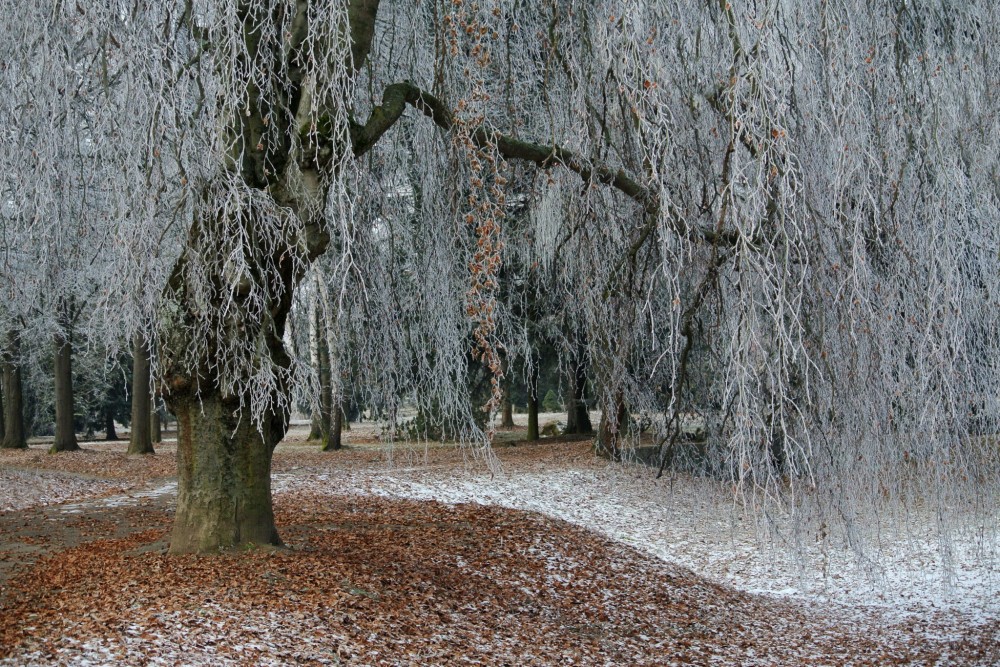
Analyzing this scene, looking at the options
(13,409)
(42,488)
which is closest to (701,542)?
(42,488)

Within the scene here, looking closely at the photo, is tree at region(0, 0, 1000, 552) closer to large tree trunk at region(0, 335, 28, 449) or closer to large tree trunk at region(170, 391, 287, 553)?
large tree trunk at region(170, 391, 287, 553)

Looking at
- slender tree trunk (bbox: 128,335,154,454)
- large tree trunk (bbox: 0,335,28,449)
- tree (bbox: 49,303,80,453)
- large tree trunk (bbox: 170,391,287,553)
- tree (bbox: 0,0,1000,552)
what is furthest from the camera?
large tree trunk (bbox: 0,335,28,449)

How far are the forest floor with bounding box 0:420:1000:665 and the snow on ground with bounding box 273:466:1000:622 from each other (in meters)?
0.04

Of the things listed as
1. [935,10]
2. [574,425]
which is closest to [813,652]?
[935,10]

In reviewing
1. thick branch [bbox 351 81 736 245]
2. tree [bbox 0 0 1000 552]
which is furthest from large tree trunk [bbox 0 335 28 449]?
thick branch [bbox 351 81 736 245]

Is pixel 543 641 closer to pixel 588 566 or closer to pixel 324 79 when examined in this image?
pixel 588 566

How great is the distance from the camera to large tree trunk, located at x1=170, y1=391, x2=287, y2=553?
4969 mm

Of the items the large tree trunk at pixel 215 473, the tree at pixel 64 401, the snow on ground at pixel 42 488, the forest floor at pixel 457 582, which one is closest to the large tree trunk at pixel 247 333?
the large tree trunk at pixel 215 473

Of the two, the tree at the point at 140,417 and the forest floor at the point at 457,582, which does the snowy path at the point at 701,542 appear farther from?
the tree at the point at 140,417

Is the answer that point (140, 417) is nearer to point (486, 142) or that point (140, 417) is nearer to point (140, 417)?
point (140, 417)

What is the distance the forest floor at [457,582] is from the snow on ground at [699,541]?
1.5 inches

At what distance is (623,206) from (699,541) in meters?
5.67

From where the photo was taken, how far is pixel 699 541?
10.2 meters

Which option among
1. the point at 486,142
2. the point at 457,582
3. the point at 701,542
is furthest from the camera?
Result: the point at 701,542
